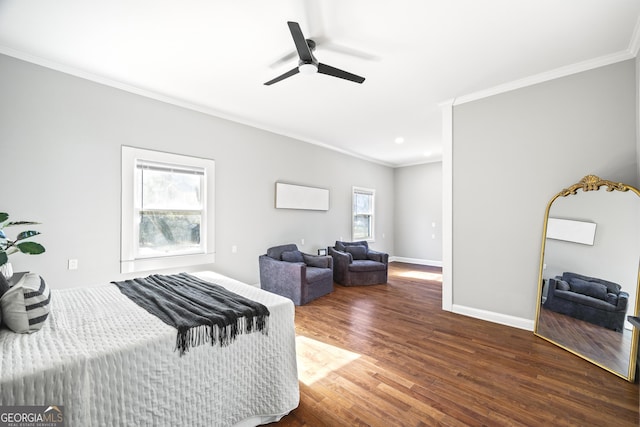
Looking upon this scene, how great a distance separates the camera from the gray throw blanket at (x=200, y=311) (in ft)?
4.73

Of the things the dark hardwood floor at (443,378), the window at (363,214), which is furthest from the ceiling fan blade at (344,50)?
the window at (363,214)

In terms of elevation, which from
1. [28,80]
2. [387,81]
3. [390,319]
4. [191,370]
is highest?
[387,81]

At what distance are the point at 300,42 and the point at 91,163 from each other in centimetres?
272

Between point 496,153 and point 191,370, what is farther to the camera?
point 496,153

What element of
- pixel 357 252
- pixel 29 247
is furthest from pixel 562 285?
pixel 29 247

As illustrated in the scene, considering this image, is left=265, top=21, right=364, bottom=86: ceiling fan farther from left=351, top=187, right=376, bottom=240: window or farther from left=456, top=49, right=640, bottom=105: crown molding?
left=351, top=187, right=376, bottom=240: window

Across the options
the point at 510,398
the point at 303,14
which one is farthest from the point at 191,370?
the point at 303,14

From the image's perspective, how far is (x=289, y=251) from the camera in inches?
186

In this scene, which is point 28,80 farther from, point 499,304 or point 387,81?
point 499,304

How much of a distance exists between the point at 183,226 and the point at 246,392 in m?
2.78

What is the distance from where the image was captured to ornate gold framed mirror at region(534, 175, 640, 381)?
7.43 feet

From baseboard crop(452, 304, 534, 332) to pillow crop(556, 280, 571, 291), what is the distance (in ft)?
1.73

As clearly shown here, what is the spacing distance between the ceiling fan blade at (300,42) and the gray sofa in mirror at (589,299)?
10.6ft

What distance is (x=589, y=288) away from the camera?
2492mm
